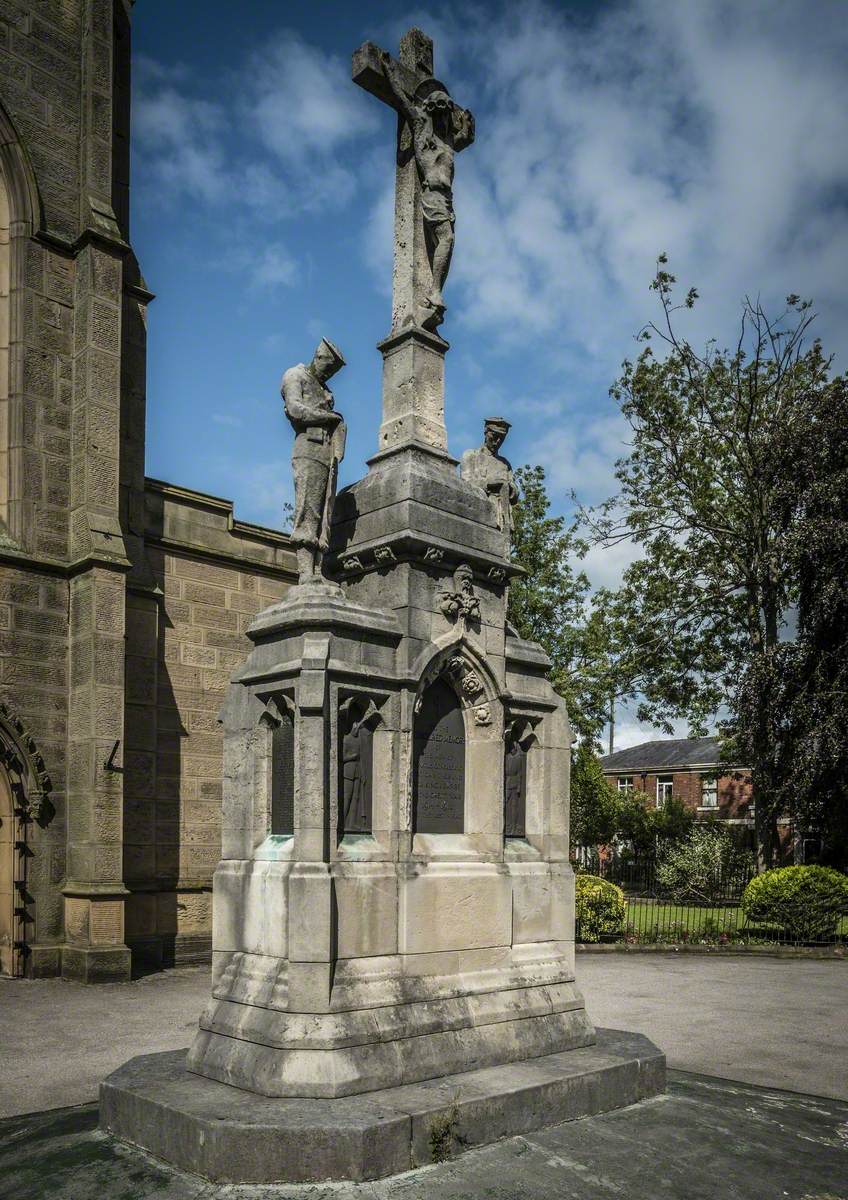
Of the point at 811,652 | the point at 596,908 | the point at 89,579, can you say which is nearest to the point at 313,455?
the point at 89,579

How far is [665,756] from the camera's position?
2046 inches

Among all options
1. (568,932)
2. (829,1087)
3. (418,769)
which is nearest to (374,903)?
(418,769)

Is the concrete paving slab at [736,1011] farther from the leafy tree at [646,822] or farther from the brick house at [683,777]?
the brick house at [683,777]

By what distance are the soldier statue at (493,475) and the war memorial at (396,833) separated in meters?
0.02

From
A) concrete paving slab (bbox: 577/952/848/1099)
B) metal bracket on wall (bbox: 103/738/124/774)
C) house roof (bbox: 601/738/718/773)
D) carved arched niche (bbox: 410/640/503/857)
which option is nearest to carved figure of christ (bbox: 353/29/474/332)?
carved arched niche (bbox: 410/640/503/857)

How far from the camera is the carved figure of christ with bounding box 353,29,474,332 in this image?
7.63 meters

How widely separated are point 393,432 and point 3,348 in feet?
31.2

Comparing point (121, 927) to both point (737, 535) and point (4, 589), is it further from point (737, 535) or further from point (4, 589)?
point (737, 535)

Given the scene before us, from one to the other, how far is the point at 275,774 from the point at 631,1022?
20.5 feet

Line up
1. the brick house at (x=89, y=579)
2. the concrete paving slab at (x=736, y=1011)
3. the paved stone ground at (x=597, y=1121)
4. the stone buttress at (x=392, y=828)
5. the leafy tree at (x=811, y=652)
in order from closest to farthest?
1. the paved stone ground at (x=597, y=1121)
2. the stone buttress at (x=392, y=828)
3. the concrete paving slab at (x=736, y=1011)
4. the brick house at (x=89, y=579)
5. the leafy tree at (x=811, y=652)

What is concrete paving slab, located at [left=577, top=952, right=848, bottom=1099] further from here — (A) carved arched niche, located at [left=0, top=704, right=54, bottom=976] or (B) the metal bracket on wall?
(A) carved arched niche, located at [left=0, top=704, right=54, bottom=976]

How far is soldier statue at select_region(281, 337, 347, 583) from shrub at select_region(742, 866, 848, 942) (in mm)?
15251

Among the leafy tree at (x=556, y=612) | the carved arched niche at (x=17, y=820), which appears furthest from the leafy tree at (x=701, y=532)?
the carved arched niche at (x=17, y=820)

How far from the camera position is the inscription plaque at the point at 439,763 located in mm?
6781
